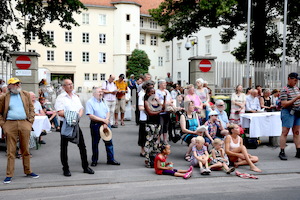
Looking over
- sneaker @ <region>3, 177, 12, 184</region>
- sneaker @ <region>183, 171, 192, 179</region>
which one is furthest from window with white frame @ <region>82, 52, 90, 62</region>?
sneaker @ <region>183, 171, 192, 179</region>

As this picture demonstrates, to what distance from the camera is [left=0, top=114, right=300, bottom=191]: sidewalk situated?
22.6ft

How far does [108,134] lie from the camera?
26.1 ft

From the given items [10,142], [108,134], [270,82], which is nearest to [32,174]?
[10,142]

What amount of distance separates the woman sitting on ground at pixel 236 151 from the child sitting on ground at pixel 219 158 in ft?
0.77

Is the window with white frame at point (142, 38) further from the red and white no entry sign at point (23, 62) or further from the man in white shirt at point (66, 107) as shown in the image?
the man in white shirt at point (66, 107)

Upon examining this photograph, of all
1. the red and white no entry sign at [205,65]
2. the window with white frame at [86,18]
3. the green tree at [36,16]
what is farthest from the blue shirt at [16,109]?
the window with white frame at [86,18]

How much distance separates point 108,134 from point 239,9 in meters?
18.9

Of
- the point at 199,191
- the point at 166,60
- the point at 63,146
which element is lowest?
the point at 199,191

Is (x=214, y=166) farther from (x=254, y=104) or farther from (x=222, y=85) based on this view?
(x=222, y=85)

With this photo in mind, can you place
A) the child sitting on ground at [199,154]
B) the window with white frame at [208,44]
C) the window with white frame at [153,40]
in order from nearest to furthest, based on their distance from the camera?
the child sitting on ground at [199,154] → the window with white frame at [208,44] → the window with white frame at [153,40]

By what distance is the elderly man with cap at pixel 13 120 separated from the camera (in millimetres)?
6793

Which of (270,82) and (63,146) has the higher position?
(270,82)

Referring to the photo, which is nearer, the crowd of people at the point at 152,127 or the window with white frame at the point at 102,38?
the crowd of people at the point at 152,127

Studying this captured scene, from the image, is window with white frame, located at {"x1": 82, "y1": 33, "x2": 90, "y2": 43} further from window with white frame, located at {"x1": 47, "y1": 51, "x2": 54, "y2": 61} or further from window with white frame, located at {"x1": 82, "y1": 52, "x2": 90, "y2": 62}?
window with white frame, located at {"x1": 47, "y1": 51, "x2": 54, "y2": 61}
